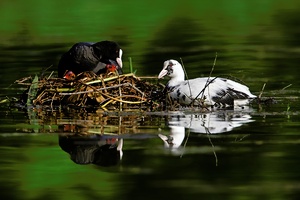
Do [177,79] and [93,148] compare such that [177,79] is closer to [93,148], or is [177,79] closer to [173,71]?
[173,71]

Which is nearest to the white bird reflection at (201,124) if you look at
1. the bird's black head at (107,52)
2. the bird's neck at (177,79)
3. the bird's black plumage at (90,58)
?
the bird's neck at (177,79)

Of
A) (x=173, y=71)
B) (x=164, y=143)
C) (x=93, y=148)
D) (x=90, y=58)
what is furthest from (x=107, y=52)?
(x=93, y=148)

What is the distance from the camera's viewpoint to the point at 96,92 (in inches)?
574

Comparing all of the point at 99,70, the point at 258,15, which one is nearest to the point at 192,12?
the point at 258,15

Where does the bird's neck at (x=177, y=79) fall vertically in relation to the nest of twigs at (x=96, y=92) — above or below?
above

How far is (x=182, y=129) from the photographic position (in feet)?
A: 40.2

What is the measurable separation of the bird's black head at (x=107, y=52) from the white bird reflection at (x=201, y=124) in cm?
321

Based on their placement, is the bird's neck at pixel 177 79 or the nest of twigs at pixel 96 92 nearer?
the nest of twigs at pixel 96 92

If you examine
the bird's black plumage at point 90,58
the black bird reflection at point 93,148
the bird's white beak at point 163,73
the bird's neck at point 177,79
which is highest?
the bird's black plumage at point 90,58

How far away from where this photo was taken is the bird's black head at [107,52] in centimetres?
1647

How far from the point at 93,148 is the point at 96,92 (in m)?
3.51

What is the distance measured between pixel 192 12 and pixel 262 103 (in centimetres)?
2203

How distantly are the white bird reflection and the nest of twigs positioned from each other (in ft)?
3.49

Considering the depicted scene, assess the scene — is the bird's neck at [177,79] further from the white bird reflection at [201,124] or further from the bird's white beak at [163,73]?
the white bird reflection at [201,124]
